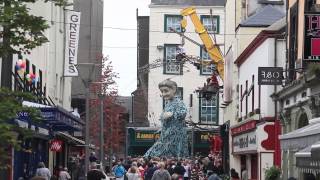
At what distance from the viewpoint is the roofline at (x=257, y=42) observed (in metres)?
29.6

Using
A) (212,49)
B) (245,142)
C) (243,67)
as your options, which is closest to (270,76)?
(245,142)

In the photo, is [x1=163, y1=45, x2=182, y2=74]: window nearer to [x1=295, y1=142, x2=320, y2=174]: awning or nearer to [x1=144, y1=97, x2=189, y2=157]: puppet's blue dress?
[x1=144, y1=97, x2=189, y2=157]: puppet's blue dress

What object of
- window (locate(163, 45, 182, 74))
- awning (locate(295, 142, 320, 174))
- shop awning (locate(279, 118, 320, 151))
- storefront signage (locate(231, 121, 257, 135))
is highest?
window (locate(163, 45, 182, 74))

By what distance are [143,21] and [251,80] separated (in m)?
46.7

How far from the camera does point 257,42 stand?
3194 centimetres

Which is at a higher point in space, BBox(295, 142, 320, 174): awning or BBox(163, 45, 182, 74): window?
BBox(163, 45, 182, 74): window

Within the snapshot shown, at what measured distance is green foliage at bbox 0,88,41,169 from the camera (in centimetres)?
1048

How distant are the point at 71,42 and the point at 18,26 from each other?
28584 millimetres

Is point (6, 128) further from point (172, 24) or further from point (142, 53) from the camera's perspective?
point (142, 53)

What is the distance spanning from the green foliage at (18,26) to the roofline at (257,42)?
18716mm

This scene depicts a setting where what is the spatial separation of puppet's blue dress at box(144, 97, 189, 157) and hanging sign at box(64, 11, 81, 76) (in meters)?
14.3

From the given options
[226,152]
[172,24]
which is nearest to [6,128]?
[226,152]

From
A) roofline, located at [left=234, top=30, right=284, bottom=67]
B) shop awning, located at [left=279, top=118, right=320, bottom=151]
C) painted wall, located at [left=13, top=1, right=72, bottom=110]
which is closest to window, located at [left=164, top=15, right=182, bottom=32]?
painted wall, located at [left=13, top=1, right=72, bottom=110]

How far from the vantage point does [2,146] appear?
10.8 m
